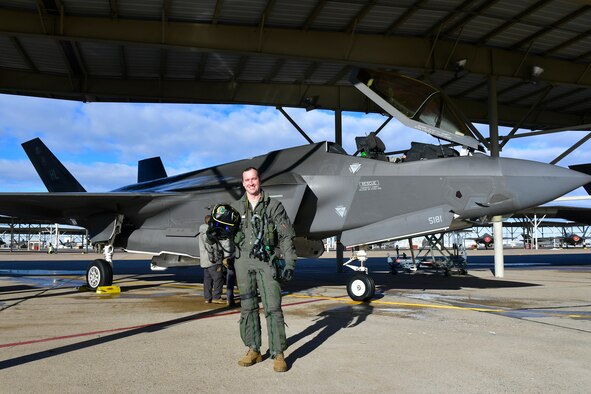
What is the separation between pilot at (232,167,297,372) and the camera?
3.91 metres

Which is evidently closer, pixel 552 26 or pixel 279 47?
pixel 279 47

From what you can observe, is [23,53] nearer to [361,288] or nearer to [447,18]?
[447,18]

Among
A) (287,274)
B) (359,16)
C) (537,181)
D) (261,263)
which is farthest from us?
(359,16)

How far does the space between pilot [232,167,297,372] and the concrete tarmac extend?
0.95 ft

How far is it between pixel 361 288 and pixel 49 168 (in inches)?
485

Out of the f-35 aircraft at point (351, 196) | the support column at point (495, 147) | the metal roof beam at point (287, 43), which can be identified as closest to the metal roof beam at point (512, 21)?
the metal roof beam at point (287, 43)

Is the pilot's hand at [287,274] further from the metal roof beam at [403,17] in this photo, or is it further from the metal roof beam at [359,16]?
the metal roof beam at [403,17]

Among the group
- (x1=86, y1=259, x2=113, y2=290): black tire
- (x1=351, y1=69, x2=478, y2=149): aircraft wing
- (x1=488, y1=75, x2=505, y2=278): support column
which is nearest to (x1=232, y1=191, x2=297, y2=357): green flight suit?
(x1=351, y1=69, x2=478, y2=149): aircraft wing

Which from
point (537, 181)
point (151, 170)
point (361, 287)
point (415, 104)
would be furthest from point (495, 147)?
point (151, 170)

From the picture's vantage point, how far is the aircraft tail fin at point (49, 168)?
49.3 ft

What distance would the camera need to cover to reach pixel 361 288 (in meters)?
8.02

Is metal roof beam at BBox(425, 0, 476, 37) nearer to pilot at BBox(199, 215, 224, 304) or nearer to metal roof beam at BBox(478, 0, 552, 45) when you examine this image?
metal roof beam at BBox(478, 0, 552, 45)

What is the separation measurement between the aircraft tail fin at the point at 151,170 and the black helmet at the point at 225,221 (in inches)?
538

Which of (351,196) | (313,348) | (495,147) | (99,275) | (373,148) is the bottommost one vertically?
(313,348)
